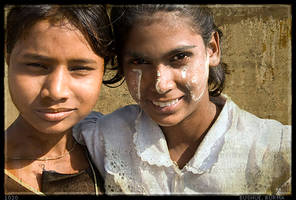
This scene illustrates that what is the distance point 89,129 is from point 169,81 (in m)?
0.46

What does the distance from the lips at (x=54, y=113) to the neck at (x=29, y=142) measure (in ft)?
0.61

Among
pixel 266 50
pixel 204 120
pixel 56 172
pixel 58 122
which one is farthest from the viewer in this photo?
pixel 266 50

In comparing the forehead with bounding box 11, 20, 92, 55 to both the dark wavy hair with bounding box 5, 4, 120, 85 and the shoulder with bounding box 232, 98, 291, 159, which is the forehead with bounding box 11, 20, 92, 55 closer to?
the dark wavy hair with bounding box 5, 4, 120, 85

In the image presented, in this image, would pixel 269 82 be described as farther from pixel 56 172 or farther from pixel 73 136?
pixel 56 172

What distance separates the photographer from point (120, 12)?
1328mm

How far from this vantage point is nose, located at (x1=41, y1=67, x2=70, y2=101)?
1.20 m

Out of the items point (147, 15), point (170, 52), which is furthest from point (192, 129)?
point (147, 15)

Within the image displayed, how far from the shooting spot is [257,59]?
1.69m

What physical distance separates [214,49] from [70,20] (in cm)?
60

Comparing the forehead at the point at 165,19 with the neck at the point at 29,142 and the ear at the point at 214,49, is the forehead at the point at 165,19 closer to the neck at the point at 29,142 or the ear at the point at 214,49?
the ear at the point at 214,49

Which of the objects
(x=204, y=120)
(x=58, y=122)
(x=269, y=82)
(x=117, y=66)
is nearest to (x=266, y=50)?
(x=269, y=82)

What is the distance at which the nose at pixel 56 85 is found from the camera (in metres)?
1.20

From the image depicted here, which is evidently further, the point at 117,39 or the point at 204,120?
the point at 204,120

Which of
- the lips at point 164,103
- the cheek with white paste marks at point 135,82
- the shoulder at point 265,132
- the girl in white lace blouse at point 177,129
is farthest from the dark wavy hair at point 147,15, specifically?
the shoulder at point 265,132
